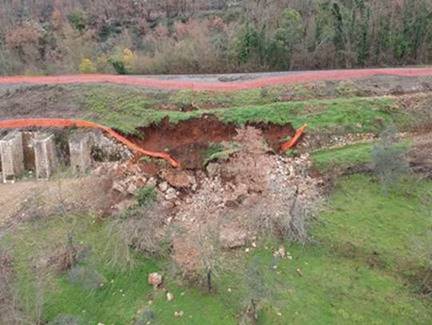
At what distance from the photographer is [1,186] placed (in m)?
21.8

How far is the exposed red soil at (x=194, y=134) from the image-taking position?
22.3m

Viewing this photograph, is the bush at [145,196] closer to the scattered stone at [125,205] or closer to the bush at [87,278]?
the scattered stone at [125,205]

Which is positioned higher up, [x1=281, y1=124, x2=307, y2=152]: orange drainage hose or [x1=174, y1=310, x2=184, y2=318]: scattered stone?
[x1=281, y1=124, x2=307, y2=152]: orange drainage hose

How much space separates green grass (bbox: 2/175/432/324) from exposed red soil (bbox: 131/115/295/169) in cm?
497

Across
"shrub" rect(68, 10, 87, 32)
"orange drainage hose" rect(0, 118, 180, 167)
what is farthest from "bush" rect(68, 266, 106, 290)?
"shrub" rect(68, 10, 87, 32)

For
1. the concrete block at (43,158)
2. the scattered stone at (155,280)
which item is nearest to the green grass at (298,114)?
the concrete block at (43,158)

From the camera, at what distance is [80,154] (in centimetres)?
2231

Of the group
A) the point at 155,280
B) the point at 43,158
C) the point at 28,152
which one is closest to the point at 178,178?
the point at 155,280

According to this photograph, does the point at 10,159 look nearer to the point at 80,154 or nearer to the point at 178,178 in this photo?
the point at 80,154

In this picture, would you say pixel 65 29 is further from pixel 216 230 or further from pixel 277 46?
pixel 216 230

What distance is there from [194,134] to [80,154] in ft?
16.4

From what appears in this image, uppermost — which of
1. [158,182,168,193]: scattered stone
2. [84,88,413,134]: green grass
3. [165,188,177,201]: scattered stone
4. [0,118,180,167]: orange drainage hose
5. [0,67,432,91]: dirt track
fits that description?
[0,67,432,91]: dirt track

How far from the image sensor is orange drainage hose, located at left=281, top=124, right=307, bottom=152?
21.8 m

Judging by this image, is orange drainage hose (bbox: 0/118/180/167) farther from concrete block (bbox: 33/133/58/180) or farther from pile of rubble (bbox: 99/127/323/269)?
pile of rubble (bbox: 99/127/323/269)
